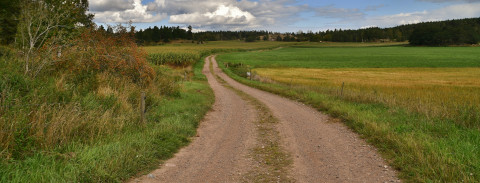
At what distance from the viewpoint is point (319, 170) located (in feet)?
20.5

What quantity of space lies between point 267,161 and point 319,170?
1.13m

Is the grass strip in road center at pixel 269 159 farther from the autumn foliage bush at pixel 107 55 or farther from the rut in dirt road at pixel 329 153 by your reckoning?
the autumn foliage bush at pixel 107 55

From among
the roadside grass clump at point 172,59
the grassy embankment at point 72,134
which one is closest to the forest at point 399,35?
the roadside grass clump at point 172,59

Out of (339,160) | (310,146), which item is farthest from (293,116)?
(339,160)

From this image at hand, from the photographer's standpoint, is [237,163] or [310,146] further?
[310,146]

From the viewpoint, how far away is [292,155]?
7.25 m

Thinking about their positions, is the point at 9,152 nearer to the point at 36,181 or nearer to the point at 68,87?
the point at 36,181

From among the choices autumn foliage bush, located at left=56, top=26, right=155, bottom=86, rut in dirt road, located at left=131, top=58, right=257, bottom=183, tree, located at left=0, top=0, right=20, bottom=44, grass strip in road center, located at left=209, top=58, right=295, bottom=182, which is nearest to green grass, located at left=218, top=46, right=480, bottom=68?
tree, located at left=0, top=0, right=20, bottom=44

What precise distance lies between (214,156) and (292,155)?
5.94 ft

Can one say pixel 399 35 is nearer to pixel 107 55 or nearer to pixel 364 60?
pixel 364 60

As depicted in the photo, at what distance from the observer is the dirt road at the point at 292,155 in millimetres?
5871

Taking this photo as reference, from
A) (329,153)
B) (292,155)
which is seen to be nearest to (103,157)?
(292,155)

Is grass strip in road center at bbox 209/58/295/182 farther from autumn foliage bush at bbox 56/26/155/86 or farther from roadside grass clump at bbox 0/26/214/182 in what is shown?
autumn foliage bush at bbox 56/26/155/86

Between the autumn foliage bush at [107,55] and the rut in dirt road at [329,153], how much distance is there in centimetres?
697
